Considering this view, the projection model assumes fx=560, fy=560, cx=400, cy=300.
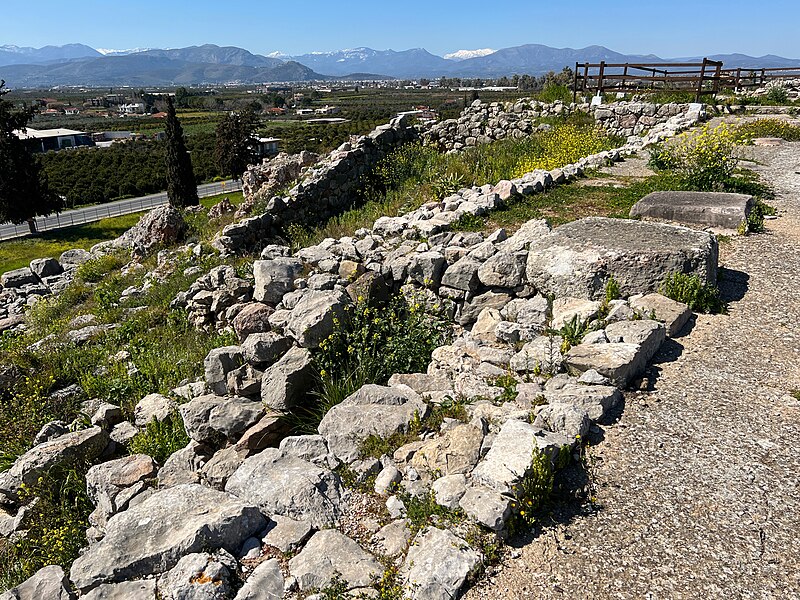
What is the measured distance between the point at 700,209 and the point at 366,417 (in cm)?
699

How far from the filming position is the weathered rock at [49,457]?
6.43 m

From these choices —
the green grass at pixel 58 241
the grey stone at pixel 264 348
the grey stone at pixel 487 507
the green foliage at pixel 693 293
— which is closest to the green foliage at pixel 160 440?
the grey stone at pixel 264 348

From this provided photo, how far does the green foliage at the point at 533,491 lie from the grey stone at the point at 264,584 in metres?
1.67

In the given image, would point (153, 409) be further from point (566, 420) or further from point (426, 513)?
point (566, 420)

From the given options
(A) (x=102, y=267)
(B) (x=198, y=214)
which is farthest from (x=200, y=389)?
(B) (x=198, y=214)

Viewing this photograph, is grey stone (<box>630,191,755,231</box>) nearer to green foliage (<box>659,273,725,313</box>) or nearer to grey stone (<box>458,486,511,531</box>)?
green foliage (<box>659,273,725,313</box>)

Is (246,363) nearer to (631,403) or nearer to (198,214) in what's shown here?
(631,403)

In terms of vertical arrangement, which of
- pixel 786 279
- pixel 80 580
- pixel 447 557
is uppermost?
pixel 786 279

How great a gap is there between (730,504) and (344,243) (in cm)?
789

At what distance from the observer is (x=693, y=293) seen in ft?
22.2

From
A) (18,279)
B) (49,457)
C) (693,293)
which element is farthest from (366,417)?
(18,279)

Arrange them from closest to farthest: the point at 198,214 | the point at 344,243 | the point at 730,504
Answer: the point at 730,504, the point at 344,243, the point at 198,214

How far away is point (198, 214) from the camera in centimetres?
1961

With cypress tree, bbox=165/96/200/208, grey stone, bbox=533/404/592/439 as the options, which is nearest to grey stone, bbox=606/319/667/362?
grey stone, bbox=533/404/592/439
